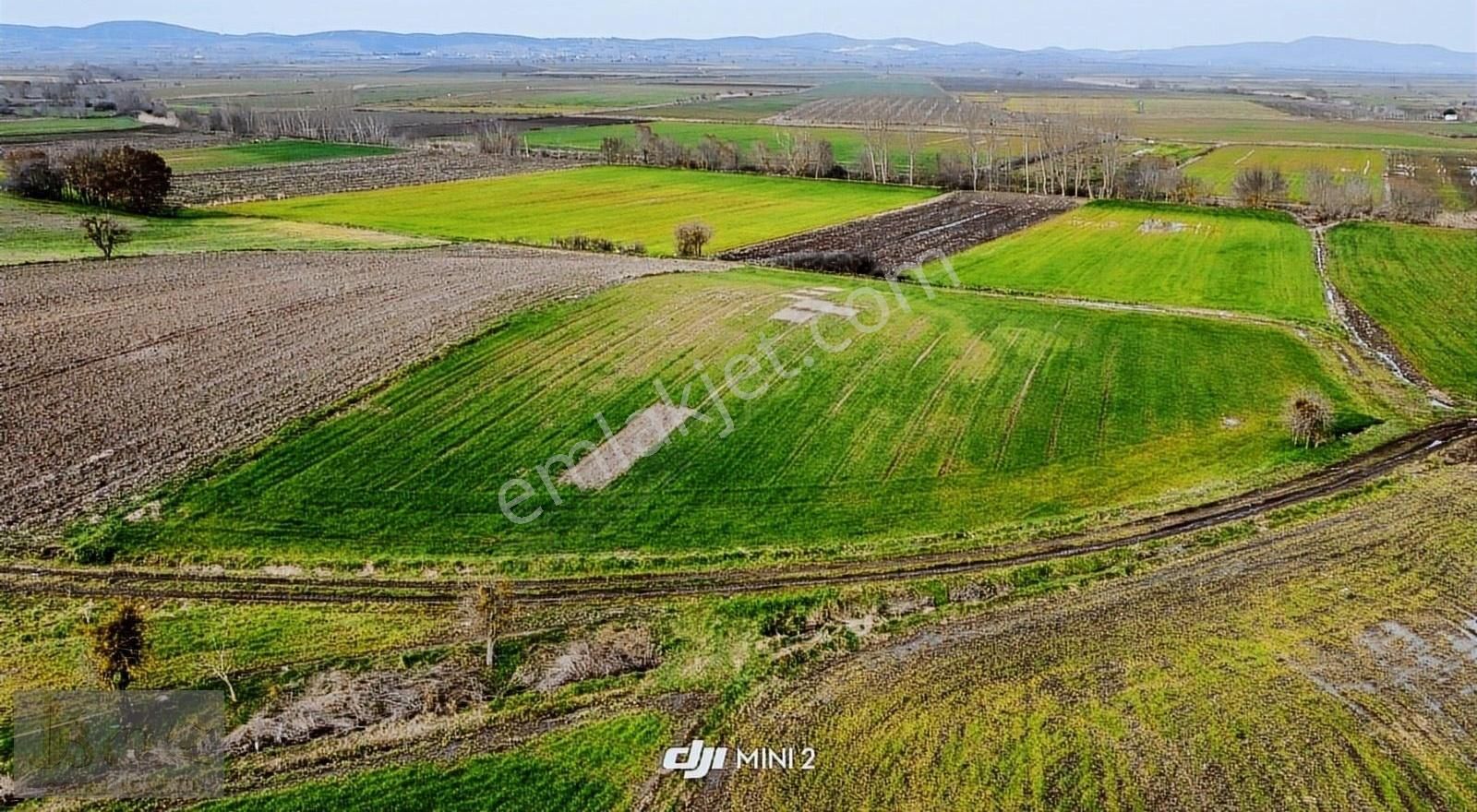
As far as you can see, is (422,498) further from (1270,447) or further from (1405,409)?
(1405,409)

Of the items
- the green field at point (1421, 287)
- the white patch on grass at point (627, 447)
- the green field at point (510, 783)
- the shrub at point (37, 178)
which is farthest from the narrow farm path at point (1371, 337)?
the shrub at point (37, 178)

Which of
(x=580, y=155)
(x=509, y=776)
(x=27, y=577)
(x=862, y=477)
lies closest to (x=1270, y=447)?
(x=862, y=477)

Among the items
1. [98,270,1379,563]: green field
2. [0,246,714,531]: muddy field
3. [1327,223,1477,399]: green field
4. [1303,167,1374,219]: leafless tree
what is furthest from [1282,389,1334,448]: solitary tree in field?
[1303,167,1374,219]: leafless tree

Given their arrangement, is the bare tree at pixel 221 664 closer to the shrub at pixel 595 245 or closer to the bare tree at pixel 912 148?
the shrub at pixel 595 245

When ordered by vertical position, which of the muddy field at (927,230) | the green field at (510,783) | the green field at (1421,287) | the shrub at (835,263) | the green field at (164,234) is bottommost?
the green field at (510,783)

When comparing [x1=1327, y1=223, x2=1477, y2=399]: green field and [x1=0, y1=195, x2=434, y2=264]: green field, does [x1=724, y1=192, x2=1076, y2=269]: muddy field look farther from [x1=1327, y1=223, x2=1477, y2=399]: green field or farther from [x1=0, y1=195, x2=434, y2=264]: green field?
[x1=0, y1=195, x2=434, y2=264]: green field

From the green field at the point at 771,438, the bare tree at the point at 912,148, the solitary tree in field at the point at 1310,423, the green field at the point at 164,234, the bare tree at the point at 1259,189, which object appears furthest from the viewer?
the bare tree at the point at 912,148

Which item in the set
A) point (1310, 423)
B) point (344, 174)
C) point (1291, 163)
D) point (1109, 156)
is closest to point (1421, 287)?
point (1310, 423)

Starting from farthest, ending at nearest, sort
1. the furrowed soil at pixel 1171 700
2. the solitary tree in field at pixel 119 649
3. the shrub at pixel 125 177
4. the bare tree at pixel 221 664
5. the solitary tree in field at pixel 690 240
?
1. the shrub at pixel 125 177
2. the solitary tree in field at pixel 690 240
3. the bare tree at pixel 221 664
4. the solitary tree in field at pixel 119 649
5. the furrowed soil at pixel 1171 700
